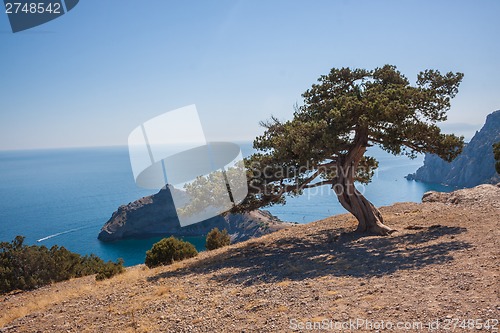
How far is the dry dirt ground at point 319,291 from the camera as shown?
19.2 ft

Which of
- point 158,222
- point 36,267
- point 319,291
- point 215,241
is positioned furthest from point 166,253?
point 158,222

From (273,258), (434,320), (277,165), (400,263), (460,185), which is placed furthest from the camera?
(460,185)

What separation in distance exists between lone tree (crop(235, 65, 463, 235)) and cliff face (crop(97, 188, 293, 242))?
6300 centimetres

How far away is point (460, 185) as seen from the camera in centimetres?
12025

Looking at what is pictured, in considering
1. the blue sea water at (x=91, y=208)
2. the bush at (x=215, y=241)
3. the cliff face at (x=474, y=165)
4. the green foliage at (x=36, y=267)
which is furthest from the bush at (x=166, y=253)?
the cliff face at (x=474, y=165)

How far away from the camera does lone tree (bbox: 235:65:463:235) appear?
12695 millimetres

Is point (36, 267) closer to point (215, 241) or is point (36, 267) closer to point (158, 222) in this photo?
point (215, 241)

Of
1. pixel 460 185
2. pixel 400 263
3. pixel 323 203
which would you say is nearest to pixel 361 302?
pixel 400 263

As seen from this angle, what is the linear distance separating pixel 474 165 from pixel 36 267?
130743 mm

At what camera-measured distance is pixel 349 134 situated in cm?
1430

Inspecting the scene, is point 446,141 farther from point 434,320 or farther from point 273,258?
point 434,320

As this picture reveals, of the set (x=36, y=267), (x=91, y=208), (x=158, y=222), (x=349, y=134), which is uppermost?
(x=349, y=134)

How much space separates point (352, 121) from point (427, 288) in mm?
7722

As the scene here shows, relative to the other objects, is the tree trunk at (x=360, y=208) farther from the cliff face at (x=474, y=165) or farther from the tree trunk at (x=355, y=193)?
the cliff face at (x=474, y=165)
